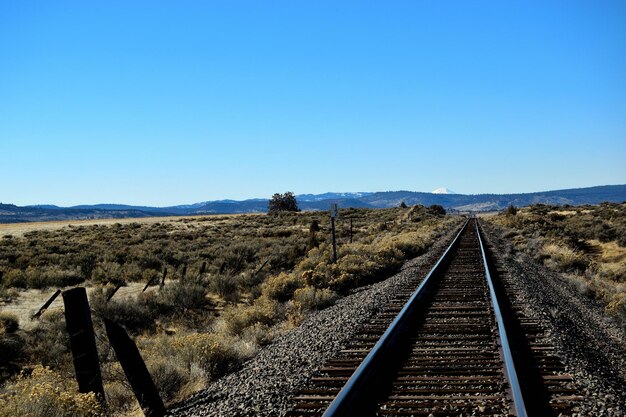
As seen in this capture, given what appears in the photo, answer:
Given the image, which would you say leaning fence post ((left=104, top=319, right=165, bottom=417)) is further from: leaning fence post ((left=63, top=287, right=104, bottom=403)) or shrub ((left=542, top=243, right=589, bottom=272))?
shrub ((left=542, top=243, right=589, bottom=272))

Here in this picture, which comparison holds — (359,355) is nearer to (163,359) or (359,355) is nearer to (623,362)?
(163,359)

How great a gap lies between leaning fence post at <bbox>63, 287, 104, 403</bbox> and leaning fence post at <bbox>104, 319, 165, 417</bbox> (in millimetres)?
500

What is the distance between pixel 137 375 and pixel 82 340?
1.09m

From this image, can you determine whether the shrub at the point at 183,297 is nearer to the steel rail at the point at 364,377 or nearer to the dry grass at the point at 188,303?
the dry grass at the point at 188,303

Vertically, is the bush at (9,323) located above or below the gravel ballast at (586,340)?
below

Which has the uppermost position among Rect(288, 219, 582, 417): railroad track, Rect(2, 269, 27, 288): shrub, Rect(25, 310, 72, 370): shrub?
Rect(288, 219, 582, 417): railroad track

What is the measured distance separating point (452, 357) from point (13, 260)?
90.7 feet

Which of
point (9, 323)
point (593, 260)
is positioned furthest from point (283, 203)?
point (9, 323)

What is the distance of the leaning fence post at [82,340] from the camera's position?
260 inches

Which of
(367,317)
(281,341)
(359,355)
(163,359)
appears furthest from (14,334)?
(359,355)

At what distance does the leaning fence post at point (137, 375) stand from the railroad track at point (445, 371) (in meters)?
1.77

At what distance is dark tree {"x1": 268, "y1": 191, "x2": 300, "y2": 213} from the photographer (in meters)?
118

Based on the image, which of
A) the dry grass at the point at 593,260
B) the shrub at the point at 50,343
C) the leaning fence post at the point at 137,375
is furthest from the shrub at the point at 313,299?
the dry grass at the point at 593,260

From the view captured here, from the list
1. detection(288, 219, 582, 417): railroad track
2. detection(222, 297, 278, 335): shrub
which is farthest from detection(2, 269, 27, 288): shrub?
detection(288, 219, 582, 417): railroad track
